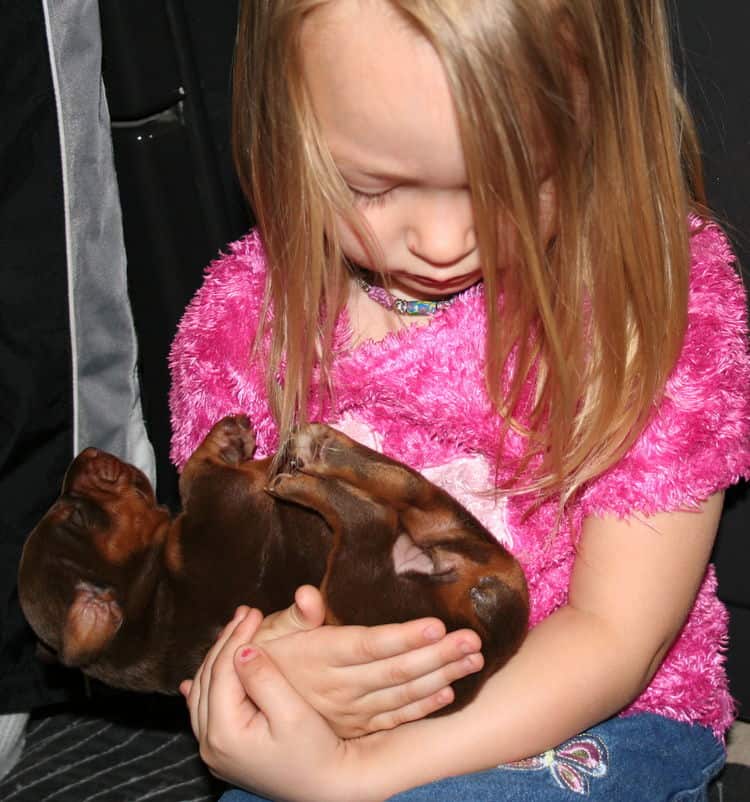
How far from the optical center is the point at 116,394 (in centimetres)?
170

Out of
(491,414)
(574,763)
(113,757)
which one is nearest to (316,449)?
(491,414)

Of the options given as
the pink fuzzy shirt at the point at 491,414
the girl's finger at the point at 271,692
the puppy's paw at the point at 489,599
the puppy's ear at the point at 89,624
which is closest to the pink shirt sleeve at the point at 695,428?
the pink fuzzy shirt at the point at 491,414

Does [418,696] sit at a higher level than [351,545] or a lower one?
lower

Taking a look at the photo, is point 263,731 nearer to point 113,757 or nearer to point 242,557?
point 242,557

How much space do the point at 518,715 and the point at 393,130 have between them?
607 mm

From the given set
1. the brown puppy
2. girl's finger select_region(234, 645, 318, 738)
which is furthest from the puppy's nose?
girl's finger select_region(234, 645, 318, 738)

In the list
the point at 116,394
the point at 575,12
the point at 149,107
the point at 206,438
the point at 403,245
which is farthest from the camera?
the point at 116,394

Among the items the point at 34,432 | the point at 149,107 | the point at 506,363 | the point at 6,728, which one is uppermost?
the point at 149,107

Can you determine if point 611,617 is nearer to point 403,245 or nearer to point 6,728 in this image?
point 403,245

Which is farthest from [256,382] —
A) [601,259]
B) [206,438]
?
[601,259]

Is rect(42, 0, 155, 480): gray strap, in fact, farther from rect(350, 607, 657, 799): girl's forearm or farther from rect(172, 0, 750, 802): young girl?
rect(350, 607, 657, 799): girl's forearm

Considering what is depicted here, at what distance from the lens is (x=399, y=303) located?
4.63ft

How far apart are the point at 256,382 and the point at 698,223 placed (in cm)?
54

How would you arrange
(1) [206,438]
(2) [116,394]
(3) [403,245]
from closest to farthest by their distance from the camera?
(3) [403,245] → (1) [206,438] → (2) [116,394]
